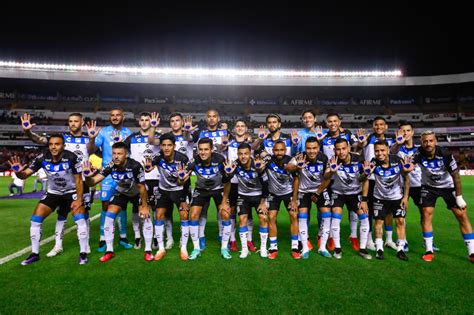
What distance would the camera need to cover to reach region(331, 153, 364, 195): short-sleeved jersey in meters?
5.68

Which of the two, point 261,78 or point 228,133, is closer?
point 228,133

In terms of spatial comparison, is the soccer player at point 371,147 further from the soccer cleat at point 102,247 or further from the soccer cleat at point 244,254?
the soccer cleat at point 102,247

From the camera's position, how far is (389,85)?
111 ft

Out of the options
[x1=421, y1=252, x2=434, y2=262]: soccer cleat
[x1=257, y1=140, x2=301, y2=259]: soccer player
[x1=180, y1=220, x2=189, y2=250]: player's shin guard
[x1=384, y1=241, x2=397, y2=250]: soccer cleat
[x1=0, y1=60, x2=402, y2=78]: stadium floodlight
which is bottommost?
[x1=384, y1=241, x2=397, y2=250]: soccer cleat

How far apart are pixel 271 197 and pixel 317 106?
3712 centimetres

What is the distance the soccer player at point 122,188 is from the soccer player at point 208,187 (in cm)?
85

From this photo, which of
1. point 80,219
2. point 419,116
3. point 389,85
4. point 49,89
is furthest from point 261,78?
point 80,219

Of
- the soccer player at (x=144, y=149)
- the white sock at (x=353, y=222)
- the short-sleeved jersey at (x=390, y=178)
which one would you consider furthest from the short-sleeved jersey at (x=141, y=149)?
the short-sleeved jersey at (x=390, y=178)

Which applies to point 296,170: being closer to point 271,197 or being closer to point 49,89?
point 271,197

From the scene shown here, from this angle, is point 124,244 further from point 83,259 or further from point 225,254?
point 225,254

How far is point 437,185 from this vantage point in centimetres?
549

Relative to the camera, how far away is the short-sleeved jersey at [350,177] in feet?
18.6

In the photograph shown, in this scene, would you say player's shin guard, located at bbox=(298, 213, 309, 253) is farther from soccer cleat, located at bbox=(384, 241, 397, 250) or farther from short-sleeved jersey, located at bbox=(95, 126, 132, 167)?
short-sleeved jersey, located at bbox=(95, 126, 132, 167)

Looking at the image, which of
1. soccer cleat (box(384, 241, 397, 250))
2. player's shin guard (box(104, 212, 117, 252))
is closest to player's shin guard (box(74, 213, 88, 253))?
player's shin guard (box(104, 212, 117, 252))
